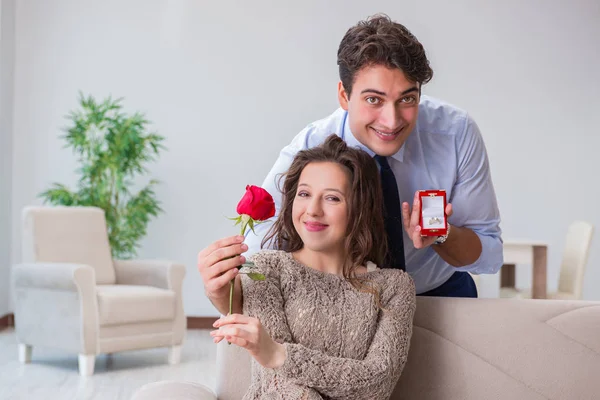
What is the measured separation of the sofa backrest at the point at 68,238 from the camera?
5074 mm

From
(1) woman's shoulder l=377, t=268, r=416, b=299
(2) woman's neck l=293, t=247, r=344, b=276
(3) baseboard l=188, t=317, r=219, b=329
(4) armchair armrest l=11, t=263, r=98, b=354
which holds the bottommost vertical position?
(3) baseboard l=188, t=317, r=219, b=329

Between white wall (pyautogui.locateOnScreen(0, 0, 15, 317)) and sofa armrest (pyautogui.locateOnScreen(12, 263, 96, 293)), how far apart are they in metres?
1.69

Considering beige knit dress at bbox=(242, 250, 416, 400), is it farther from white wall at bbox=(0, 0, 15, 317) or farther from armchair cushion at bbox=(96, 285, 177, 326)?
white wall at bbox=(0, 0, 15, 317)

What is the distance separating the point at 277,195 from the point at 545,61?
539cm

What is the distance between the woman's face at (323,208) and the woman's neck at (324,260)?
13 mm

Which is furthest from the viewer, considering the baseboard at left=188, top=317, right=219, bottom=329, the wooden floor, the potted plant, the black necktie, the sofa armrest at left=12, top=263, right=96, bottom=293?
the baseboard at left=188, top=317, right=219, bottom=329

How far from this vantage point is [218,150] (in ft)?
22.4

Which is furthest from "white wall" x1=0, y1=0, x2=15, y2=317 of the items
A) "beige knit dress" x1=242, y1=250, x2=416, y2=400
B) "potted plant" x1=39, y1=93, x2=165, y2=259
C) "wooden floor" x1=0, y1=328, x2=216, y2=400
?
"beige knit dress" x1=242, y1=250, x2=416, y2=400

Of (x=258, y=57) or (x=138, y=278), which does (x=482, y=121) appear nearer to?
(x=258, y=57)

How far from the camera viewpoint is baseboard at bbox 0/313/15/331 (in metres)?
6.44

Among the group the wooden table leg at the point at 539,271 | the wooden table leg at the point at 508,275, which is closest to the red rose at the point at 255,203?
the wooden table leg at the point at 539,271

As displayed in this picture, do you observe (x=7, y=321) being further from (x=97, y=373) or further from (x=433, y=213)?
(x=433, y=213)

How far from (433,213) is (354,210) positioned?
0.18m

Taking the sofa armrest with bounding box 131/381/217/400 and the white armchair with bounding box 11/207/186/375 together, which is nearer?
the sofa armrest with bounding box 131/381/217/400
